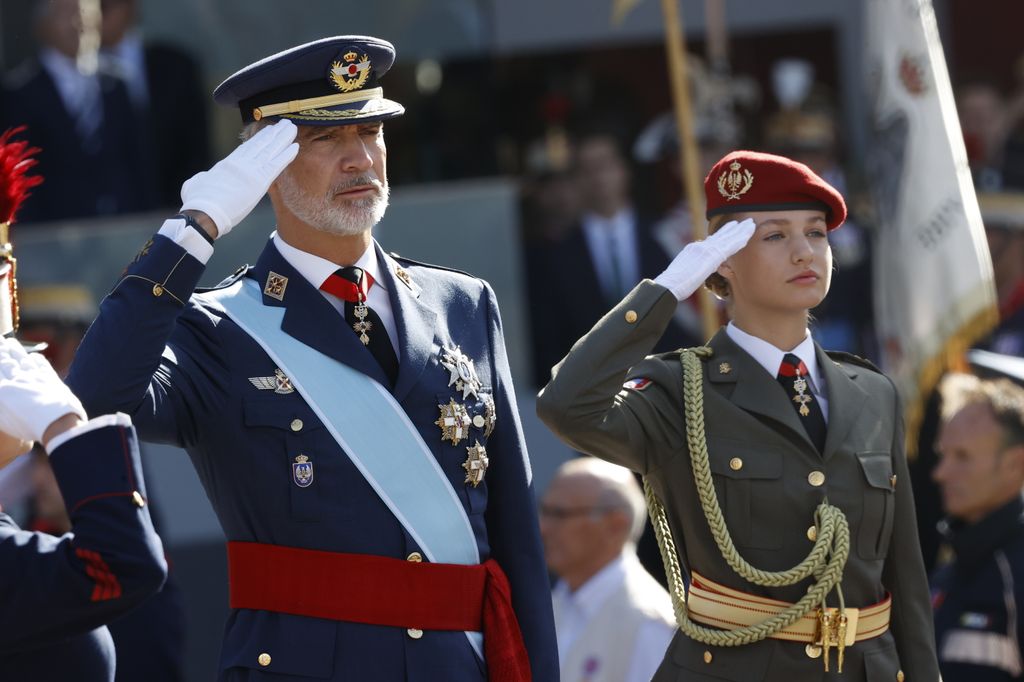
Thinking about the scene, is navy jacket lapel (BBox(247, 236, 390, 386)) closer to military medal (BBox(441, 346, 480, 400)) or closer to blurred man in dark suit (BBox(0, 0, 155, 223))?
military medal (BBox(441, 346, 480, 400))

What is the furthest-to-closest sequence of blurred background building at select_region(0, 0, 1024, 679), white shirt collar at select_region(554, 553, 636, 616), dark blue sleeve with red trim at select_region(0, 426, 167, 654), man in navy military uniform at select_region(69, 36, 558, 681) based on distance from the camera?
blurred background building at select_region(0, 0, 1024, 679), white shirt collar at select_region(554, 553, 636, 616), man in navy military uniform at select_region(69, 36, 558, 681), dark blue sleeve with red trim at select_region(0, 426, 167, 654)

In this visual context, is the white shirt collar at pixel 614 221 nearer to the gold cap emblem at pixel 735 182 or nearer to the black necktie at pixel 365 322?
the gold cap emblem at pixel 735 182

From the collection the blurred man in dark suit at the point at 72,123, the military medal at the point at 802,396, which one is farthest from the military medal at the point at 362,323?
the blurred man in dark suit at the point at 72,123

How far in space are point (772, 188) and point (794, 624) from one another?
930mm

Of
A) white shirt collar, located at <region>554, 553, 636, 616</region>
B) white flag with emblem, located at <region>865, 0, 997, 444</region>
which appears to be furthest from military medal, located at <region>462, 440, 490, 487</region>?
white flag with emblem, located at <region>865, 0, 997, 444</region>

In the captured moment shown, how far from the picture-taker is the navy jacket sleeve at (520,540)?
370 cm

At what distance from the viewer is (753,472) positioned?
146 inches

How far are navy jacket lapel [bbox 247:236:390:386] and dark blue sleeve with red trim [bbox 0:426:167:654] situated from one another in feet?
2.65

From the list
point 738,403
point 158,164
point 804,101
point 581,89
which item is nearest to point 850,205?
point 804,101

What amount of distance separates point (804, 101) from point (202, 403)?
6.13m

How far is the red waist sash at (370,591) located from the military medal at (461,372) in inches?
14.4

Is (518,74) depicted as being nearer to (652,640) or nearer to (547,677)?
(652,640)

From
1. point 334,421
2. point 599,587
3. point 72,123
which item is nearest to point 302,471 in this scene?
point 334,421

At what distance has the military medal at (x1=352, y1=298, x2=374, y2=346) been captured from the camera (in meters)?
3.66
